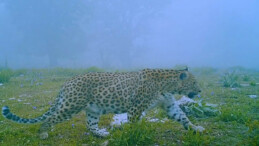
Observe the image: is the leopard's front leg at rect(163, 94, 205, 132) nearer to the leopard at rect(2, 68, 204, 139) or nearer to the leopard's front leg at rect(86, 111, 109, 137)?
the leopard at rect(2, 68, 204, 139)

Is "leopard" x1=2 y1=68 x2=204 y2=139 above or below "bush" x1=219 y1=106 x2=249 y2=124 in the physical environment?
above

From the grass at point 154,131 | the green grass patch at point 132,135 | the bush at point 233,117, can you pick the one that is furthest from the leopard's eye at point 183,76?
the green grass patch at point 132,135

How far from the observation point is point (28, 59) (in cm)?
7312

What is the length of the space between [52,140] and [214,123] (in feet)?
15.0

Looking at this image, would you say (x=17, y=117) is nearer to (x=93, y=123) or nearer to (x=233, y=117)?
(x=93, y=123)

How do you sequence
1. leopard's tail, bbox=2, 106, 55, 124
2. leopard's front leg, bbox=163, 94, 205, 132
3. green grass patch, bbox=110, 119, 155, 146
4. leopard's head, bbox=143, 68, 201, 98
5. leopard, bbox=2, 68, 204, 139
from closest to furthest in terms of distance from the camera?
1. green grass patch, bbox=110, 119, 155, 146
2. leopard's tail, bbox=2, 106, 55, 124
3. leopard, bbox=2, 68, 204, 139
4. leopard's front leg, bbox=163, 94, 205, 132
5. leopard's head, bbox=143, 68, 201, 98

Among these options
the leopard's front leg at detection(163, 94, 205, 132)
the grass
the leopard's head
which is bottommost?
the grass

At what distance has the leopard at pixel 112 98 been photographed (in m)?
6.73

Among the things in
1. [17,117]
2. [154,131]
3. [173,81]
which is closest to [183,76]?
[173,81]

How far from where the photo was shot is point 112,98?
6879 mm

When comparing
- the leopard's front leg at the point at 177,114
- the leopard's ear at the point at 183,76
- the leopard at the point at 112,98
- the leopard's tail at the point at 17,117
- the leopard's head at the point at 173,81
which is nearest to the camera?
the leopard's tail at the point at 17,117

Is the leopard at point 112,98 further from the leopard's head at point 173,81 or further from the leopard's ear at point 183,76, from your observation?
the leopard's ear at point 183,76

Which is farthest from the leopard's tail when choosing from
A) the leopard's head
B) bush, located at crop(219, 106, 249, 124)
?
bush, located at crop(219, 106, 249, 124)

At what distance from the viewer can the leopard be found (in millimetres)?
6730
